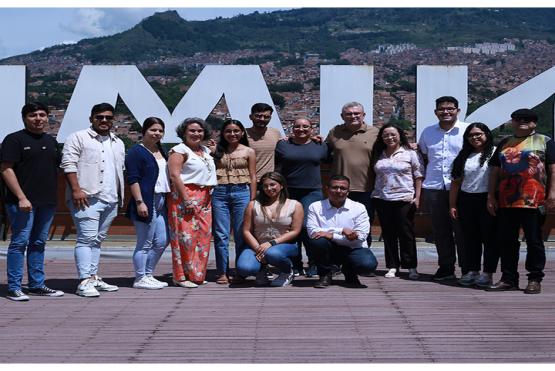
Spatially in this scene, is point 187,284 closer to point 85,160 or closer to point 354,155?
point 85,160

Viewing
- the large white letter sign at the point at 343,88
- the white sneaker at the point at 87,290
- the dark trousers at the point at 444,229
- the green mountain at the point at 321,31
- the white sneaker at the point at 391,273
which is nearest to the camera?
the white sneaker at the point at 87,290

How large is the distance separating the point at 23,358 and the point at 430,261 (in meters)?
5.67

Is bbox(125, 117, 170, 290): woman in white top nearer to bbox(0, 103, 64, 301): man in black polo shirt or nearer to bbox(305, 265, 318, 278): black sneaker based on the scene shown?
bbox(0, 103, 64, 301): man in black polo shirt

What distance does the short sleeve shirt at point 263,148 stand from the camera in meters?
→ 8.02

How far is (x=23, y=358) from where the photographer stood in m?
4.91

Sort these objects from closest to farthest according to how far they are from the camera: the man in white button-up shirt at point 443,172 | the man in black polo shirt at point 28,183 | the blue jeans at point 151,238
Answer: the man in black polo shirt at point 28,183, the blue jeans at point 151,238, the man in white button-up shirt at point 443,172

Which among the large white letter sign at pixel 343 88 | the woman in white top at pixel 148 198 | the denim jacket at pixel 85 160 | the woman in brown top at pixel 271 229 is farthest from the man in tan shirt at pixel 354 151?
the large white letter sign at pixel 343 88

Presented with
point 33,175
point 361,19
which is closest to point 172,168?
point 33,175

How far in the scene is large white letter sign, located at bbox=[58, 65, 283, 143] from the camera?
1099cm

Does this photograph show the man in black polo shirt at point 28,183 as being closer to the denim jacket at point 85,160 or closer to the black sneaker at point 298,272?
the denim jacket at point 85,160

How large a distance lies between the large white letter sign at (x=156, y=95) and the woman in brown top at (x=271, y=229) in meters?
3.46

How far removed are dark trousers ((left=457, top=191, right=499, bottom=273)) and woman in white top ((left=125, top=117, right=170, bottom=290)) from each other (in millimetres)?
2314

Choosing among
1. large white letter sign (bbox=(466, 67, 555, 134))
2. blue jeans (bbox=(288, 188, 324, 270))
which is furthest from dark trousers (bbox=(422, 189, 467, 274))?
large white letter sign (bbox=(466, 67, 555, 134))

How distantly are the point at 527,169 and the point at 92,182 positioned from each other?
3.15m
